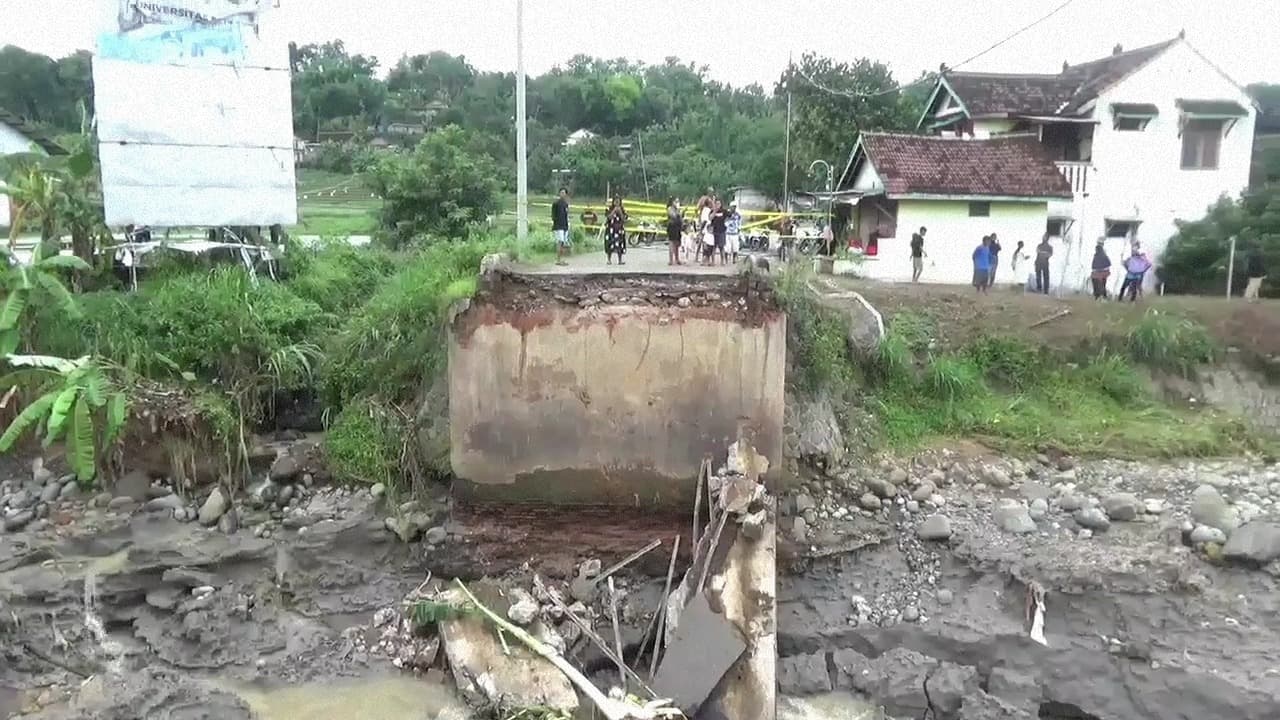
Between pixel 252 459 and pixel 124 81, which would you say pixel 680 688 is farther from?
pixel 124 81

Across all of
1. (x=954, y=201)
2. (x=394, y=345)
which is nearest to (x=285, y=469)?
(x=394, y=345)

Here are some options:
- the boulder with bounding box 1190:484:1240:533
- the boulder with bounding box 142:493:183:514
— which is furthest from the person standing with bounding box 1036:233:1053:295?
the boulder with bounding box 142:493:183:514

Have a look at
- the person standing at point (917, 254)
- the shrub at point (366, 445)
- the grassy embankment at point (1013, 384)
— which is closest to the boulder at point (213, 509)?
the shrub at point (366, 445)

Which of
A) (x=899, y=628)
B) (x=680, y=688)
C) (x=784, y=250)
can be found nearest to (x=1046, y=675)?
(x=899, y=628)

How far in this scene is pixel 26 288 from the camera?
12.5 m

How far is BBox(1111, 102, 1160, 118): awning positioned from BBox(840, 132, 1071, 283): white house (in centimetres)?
197

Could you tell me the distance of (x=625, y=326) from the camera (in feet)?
36.9

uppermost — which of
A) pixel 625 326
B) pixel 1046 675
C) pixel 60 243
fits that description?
pixel 60 243

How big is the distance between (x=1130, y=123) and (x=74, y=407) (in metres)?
21.2

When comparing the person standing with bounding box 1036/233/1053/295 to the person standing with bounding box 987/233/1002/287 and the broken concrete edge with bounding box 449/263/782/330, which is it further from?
the broken concrete edge with bounding box 449/263/782/330

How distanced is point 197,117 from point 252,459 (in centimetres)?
590

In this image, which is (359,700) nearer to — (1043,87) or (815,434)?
(815,434)

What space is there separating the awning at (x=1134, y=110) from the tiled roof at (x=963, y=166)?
1.80 m

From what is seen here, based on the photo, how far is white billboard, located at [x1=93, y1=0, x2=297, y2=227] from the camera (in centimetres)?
1402
